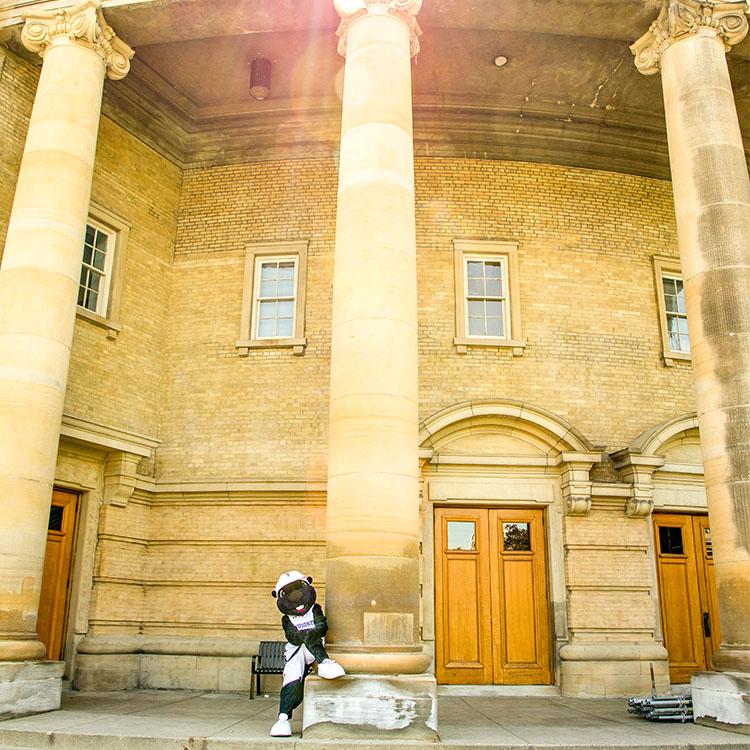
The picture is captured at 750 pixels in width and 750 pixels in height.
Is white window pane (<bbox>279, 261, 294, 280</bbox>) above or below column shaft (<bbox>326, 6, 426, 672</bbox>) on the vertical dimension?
above

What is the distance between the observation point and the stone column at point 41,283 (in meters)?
9.42

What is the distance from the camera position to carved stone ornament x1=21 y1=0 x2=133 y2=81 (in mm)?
11625

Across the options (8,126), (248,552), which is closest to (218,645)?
(248,552)

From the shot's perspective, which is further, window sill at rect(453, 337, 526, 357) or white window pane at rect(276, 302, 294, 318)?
white window pane at rect(276, 302, 294, 318)

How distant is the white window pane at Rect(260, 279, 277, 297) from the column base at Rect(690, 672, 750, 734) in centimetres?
964

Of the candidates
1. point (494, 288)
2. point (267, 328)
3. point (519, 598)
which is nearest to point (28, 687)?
point (267, 328)

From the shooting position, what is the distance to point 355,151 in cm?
971

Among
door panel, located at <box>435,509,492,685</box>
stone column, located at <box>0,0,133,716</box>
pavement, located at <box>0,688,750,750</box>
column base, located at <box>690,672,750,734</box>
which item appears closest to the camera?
pavement, located at <box>0,688,750,750</box>

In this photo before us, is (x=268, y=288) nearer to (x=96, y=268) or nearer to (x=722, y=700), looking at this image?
(x=96, y=268)

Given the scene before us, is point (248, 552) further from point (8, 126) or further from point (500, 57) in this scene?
point (500, 57)

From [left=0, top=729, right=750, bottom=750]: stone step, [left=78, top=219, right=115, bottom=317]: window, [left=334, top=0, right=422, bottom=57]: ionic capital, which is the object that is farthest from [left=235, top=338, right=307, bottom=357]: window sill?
[left=0, top=729, right=750, bottom=750]: stone step

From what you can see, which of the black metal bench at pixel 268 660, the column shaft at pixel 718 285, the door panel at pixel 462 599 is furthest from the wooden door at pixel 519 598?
the column shaft at pixel 718 285

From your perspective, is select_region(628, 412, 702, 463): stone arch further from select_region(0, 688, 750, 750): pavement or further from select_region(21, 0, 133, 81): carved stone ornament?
select_region(21, 0, 133, 81): carved stone ornament

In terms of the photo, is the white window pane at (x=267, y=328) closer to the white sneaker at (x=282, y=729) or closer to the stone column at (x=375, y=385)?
the stone column at (x=375, y=385)
